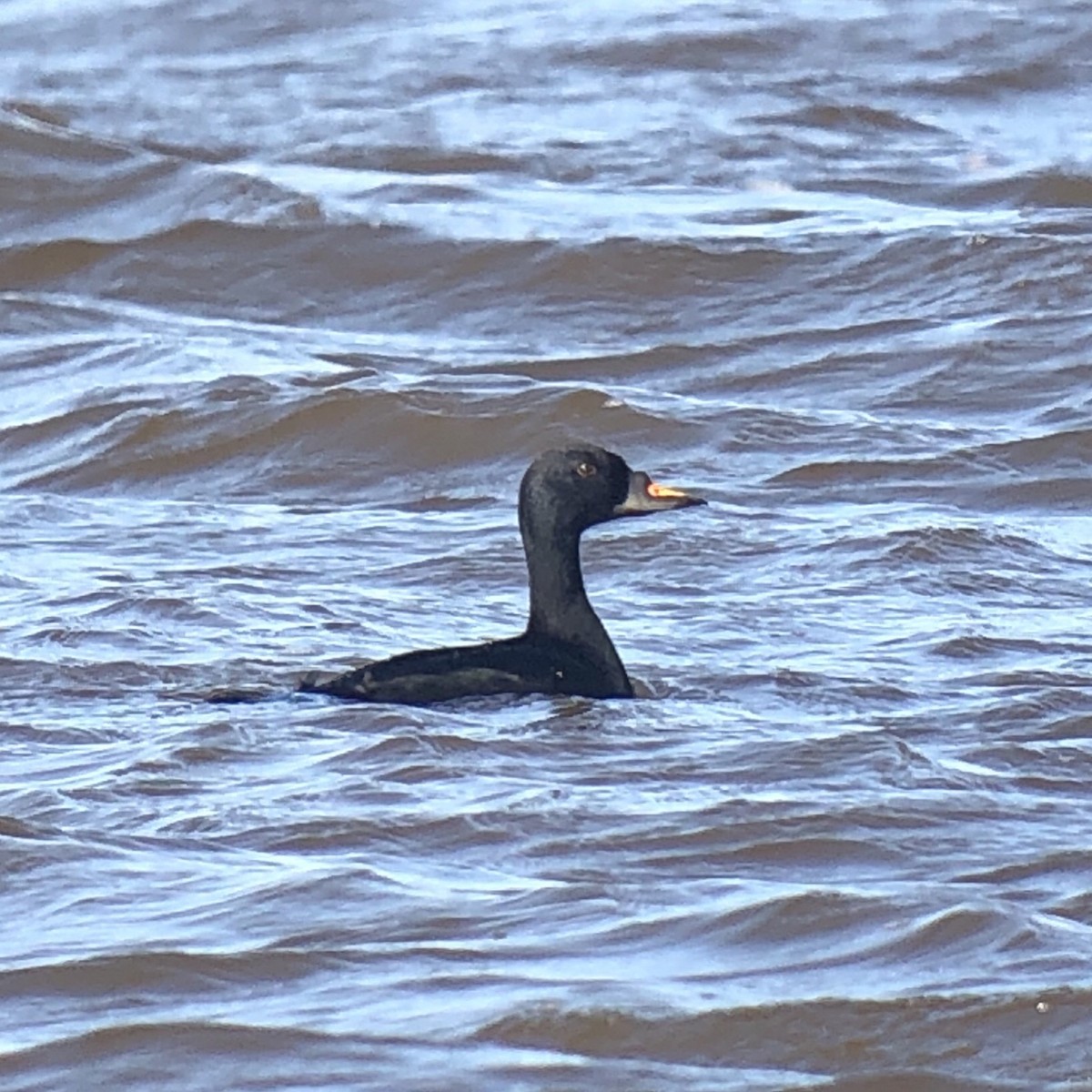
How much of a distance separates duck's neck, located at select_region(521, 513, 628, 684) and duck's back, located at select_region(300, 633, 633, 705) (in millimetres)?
47

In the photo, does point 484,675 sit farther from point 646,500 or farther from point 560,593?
point 646,500

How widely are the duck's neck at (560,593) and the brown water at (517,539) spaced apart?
30 centimetres

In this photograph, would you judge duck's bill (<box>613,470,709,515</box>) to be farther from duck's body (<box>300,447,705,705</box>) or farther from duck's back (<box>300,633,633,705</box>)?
duck's back (<box>300,633,633,705</box>)

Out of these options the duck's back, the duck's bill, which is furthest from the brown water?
the duck's bill

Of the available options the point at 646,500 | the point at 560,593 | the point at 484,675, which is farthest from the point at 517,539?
the point at 484,675

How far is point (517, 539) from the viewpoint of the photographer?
1133 centimetres

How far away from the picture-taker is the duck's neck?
953 cm

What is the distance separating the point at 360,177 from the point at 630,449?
4.90 meters

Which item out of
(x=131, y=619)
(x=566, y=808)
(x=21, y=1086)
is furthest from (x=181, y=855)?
(x=131, y=619)

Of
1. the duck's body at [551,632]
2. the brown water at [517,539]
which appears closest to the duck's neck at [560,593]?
the duck's body at [551,632]

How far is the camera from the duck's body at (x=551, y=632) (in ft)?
29.1

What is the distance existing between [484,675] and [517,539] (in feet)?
7.73

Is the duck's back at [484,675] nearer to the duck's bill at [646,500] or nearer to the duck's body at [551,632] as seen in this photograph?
the duck's body at [551,632]

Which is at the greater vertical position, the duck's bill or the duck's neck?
the duck's bill
